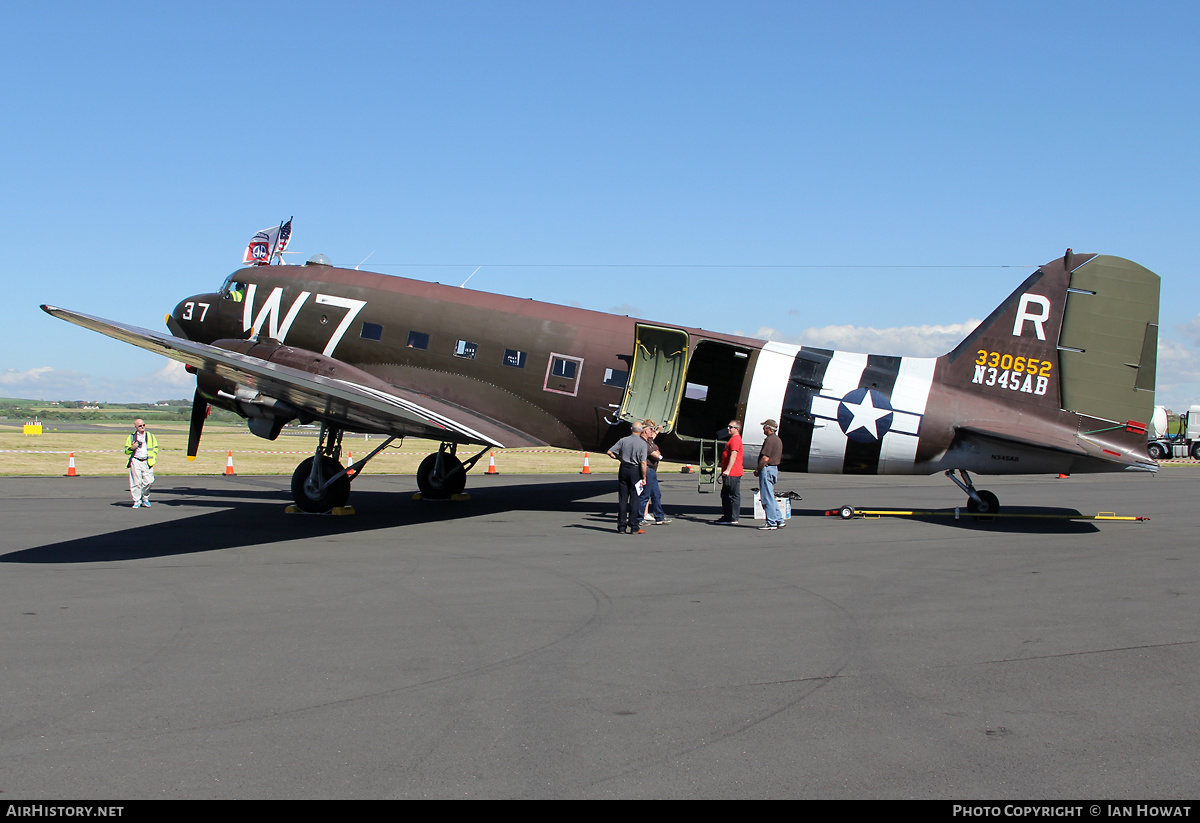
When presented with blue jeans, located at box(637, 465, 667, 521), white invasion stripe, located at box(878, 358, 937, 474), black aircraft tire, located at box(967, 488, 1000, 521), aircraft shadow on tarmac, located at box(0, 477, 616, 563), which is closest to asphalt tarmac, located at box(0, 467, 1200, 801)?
aircraft shadow on tarmac, located at box(0, 477, 616, 563)

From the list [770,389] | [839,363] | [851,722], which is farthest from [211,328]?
[851,722]

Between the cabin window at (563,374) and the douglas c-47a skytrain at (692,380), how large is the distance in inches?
1.1

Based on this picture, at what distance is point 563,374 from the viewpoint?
1723 cm

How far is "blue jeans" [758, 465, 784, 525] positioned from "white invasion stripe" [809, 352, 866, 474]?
4.68ft

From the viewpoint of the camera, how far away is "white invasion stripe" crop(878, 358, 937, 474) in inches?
638

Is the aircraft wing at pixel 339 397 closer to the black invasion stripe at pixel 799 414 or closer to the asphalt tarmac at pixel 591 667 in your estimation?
the asphalt tarmac at pixel 591 667

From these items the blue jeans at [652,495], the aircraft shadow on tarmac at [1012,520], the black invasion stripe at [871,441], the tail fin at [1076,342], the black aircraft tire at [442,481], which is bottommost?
the black aircraft tire at [442,481]

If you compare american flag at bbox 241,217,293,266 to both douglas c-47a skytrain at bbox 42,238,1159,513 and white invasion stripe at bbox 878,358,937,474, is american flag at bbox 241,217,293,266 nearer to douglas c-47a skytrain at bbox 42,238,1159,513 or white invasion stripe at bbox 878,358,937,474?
Answer: douglas c-47a skytrain at bbox 42,238,1159,513

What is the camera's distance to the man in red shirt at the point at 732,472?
52.8ft

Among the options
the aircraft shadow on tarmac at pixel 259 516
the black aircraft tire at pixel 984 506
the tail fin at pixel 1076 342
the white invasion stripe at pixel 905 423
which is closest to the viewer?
the aircraft shadow on tarmac at pixel 259 516

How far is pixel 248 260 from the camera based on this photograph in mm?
19906

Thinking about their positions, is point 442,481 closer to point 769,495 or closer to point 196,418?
point 196,418

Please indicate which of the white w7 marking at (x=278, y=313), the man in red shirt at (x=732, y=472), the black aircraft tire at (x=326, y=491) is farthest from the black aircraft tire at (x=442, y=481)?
the man in red shirt at (x=732, y=472)
